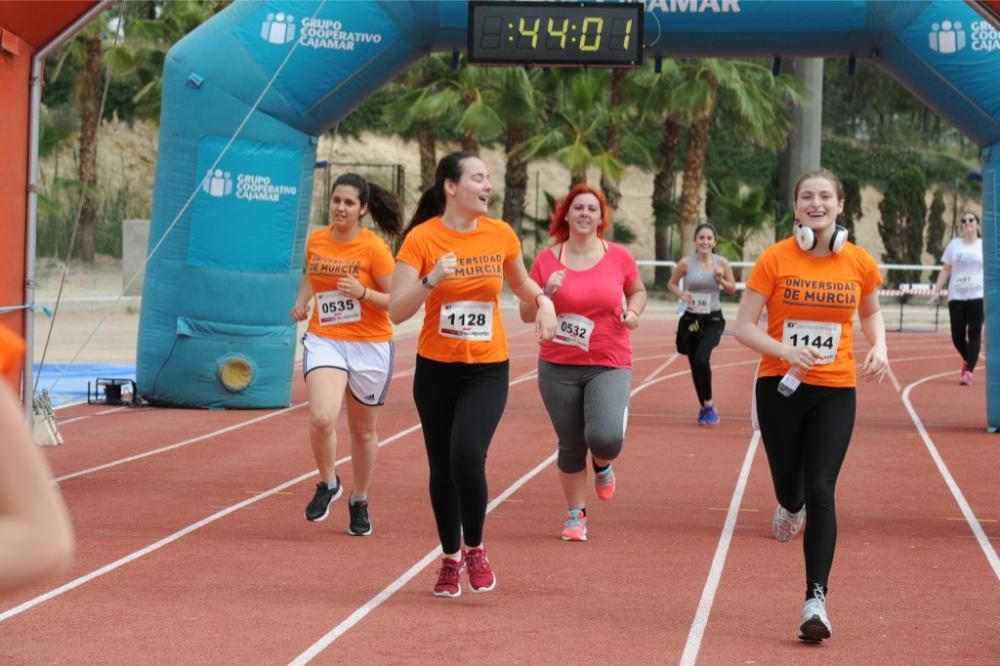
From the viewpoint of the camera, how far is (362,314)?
8.36 metres

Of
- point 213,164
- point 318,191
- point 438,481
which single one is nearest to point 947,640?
point 438,481

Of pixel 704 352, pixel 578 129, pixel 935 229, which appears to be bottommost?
pixel 704 352

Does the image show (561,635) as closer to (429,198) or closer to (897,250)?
(429,198)

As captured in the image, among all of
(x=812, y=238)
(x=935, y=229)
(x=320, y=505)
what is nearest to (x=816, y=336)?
(x=812, y=238)

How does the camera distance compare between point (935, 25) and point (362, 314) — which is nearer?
point (362, 314)

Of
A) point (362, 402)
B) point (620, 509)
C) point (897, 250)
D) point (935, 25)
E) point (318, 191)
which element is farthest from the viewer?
point (318, 191)

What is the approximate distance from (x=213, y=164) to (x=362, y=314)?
19.3 feet

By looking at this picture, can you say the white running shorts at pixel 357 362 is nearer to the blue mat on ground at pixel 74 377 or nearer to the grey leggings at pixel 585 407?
the grey leggings at pixel 585 407

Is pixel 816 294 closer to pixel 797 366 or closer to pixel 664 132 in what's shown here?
pixel 797 366

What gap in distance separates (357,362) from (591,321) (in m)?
1.22

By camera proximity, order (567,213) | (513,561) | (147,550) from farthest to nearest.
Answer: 1. (567,213)
2. (147,550)
3. (513,561)

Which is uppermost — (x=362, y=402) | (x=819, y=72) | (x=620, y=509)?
(x=819, y=72)

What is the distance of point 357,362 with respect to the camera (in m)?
8.31

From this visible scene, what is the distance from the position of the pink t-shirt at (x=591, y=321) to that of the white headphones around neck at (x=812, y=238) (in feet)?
5.64
